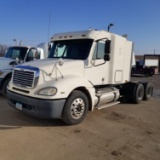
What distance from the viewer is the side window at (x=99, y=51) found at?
6864mm

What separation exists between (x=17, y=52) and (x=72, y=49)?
4.36 m

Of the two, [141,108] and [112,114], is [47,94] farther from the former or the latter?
[141,108]

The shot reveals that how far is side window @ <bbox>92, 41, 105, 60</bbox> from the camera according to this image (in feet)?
22.5

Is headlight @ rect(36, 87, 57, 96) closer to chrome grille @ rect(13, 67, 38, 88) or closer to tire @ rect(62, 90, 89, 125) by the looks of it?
chrome grille @ rect(13, 67, 38, 88)

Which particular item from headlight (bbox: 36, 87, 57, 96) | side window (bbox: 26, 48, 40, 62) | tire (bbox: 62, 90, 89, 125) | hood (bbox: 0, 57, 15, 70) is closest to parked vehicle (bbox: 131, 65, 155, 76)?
side window (bbox: 26, 48, 40, 62)

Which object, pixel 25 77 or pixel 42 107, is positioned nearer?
pixel 42 107

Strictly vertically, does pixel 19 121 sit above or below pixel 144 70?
below

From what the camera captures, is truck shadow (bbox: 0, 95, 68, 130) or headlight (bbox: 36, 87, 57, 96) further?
truck shadow (bbox: 0, 95, 68, 130)

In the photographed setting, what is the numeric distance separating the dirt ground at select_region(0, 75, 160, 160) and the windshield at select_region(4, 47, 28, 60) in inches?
144

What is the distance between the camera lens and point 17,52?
1035cm

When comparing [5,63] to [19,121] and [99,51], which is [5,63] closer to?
[19,121]

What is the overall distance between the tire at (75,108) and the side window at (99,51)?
58.6 inches

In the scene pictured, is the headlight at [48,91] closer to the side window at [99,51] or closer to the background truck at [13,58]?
the side window at [99,51]

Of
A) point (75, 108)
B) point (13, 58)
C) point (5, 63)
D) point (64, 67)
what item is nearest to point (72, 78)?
point (64, 67)
